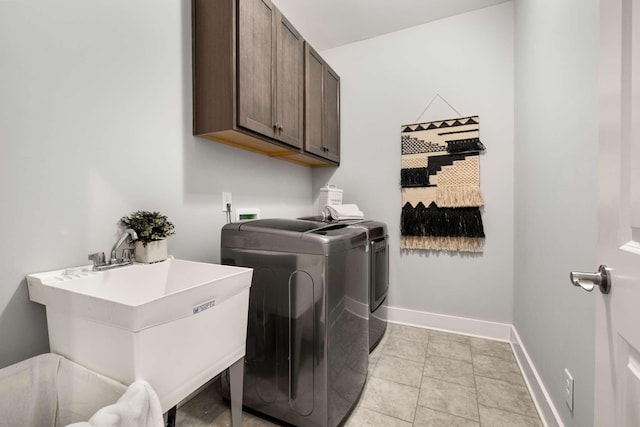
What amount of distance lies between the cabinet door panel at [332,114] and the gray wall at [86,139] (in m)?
1.17

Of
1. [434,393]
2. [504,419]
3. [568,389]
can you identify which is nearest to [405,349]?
[434,393]

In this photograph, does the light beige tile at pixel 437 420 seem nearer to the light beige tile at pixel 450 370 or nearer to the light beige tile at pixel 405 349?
the light beige tile at pixel 450 370

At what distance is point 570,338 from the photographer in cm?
108

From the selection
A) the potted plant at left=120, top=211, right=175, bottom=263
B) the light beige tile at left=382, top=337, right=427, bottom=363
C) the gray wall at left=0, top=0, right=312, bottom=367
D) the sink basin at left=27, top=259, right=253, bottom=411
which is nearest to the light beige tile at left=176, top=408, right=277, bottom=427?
the sink basin at left=27, top=259, right=253, bottom=411

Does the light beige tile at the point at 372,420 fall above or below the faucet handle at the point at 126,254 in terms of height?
below

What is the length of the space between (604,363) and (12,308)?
1.72 m

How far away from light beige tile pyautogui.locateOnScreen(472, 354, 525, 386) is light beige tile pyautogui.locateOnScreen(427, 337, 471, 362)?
0.07 m

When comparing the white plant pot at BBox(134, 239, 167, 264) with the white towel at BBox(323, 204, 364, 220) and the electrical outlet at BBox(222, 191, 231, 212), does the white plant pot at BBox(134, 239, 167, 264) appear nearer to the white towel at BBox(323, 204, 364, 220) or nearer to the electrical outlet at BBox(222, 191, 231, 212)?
the electrical outlet at BBox(222, 191, 231, 212)


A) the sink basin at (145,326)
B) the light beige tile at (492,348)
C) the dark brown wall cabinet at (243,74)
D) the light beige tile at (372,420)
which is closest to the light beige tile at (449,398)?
the light beige tile at (372,420)

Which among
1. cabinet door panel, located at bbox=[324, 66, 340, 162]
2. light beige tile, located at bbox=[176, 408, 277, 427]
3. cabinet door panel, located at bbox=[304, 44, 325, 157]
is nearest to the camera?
light beige tile, located at bbox=[176, 408, 277, 427]

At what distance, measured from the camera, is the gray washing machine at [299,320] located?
123 cm

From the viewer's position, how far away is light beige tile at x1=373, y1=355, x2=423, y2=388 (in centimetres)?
168

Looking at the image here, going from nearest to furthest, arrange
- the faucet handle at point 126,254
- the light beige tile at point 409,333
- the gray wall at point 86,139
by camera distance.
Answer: the gray wall at point 86,139 → the faucet handle at point 126,254 → the light beige tile at point 409,333

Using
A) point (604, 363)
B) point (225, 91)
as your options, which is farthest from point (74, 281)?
point (604, 363)
